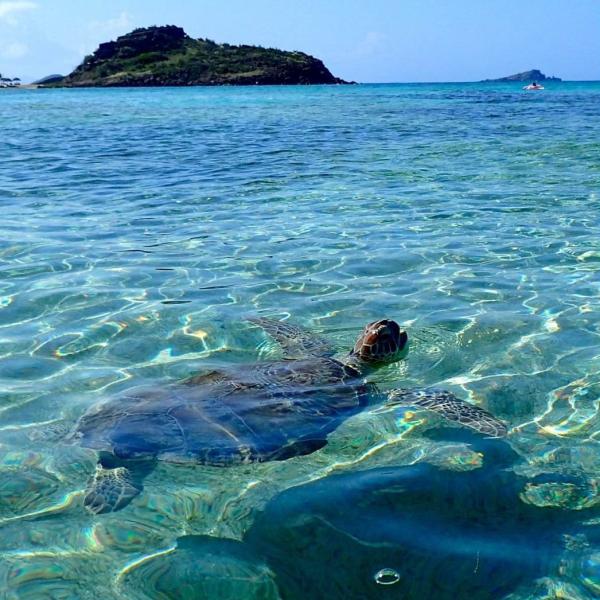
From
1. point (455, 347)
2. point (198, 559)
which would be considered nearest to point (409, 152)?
point (455, 347)

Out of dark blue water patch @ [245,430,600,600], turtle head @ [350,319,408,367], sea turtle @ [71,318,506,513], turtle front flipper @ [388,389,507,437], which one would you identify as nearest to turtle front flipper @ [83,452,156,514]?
sea turtle @ [71,318,506,513]

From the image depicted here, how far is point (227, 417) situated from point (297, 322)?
244 centimetres

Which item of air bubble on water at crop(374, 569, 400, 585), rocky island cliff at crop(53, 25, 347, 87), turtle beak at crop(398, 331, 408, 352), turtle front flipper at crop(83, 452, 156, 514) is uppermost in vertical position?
rocky island cliff at crop(53, 25, 347, 87)

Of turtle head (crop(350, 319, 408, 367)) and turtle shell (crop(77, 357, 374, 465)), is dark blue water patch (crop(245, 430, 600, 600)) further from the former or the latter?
turtle head (crop(350, 319, 408, 367))

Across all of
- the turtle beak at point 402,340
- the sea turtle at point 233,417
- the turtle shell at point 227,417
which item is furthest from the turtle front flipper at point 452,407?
the turtle beak at point 402,340

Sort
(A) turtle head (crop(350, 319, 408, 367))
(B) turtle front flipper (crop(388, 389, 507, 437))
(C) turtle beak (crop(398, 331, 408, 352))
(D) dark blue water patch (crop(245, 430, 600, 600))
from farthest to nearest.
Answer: (C) turtle beak (crop(398, 331, 408, 352))
(A) turtle head (crop(350, 319, 408, 367))
(B) turtle front flipper (crop(388, 389, 507, 437))
(D) dark blue water patch (crop(245, 430, 600, 600))

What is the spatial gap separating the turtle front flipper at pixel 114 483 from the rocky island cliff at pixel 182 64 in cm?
11718

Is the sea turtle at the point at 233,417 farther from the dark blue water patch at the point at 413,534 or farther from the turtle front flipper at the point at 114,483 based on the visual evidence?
the dark blue water patch at the point at 413,534

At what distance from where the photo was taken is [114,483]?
415cm

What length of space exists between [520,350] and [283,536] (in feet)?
10.8

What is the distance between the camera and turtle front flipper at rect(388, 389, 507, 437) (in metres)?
4.78

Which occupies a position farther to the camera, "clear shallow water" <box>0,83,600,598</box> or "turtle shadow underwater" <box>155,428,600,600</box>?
"clear shallow water" <box>0,83,600,598</box>

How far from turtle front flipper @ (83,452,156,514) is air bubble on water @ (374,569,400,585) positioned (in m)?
1.50

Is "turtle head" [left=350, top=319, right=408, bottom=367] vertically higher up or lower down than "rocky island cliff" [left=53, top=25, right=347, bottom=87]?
lower down
